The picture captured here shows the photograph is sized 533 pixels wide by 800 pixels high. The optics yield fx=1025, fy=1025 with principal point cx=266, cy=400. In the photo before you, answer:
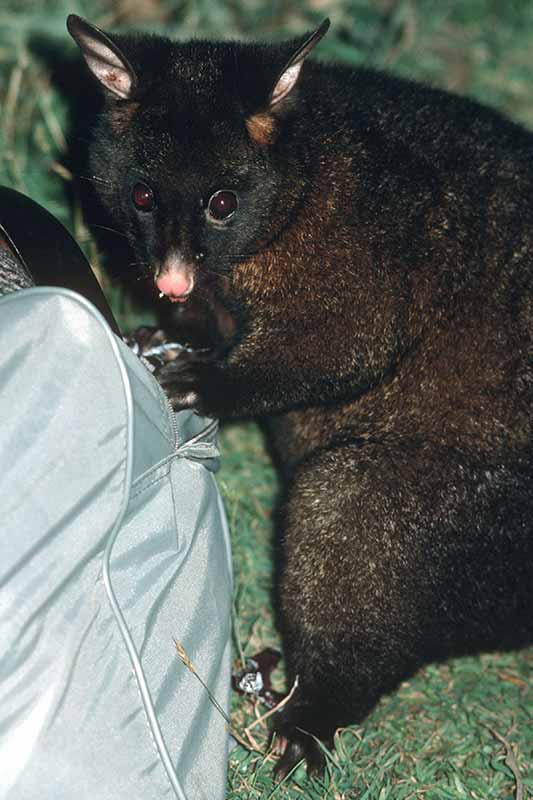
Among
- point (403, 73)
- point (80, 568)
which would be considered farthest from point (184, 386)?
point (403, 73)

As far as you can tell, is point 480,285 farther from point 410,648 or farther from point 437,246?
point 410,648

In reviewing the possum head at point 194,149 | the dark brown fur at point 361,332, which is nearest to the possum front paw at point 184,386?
the dark brown fur at point 361,332

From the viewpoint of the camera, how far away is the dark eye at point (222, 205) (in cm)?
315

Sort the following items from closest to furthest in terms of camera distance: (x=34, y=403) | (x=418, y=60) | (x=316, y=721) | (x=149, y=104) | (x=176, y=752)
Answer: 1. (x=34, y=403)
2. (x=176, y=752)
3. (x=149, y=104)
4. (x=316, y=721)
5. (x=418, y=60)

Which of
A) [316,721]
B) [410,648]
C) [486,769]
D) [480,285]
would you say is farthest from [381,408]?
[486,769]

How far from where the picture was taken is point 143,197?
10.4ft

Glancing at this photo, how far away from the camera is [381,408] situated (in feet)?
11.2

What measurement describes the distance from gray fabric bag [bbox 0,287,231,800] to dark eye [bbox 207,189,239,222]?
774mm

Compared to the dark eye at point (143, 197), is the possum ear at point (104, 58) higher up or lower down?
higher up

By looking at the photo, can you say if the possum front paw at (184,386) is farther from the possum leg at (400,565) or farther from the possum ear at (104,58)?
the possum ear at (104,58)

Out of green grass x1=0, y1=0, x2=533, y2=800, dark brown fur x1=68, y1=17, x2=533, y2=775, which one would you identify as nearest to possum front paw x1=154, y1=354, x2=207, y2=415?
dark brown fur x1=68, y1=17, x2=533, y2=775

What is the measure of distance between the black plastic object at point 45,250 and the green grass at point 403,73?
59.3 inches

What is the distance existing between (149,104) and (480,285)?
1183 millimetres

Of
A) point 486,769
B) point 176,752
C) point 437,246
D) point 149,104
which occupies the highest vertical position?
point 149,104
